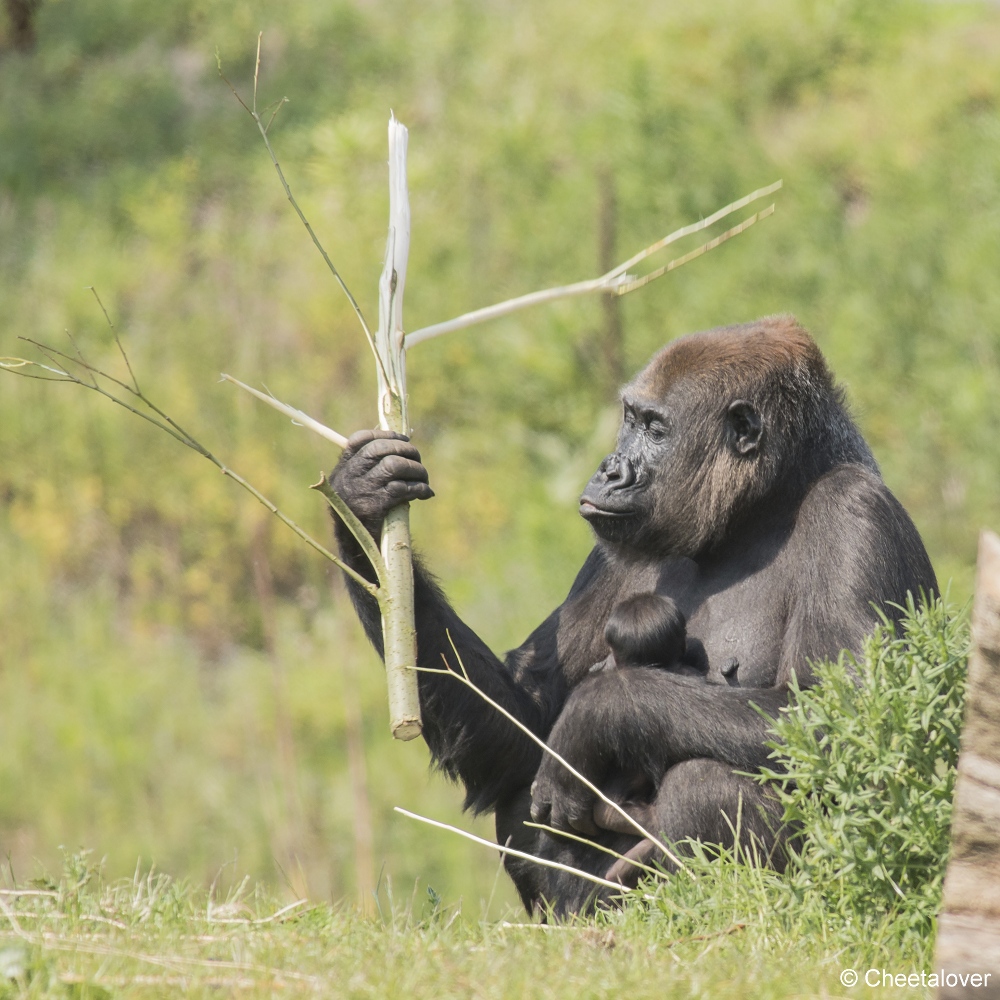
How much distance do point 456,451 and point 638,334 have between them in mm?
2258

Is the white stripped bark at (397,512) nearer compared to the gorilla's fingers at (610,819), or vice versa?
the white stripped bark at (397,512)

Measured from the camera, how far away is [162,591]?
1485cm

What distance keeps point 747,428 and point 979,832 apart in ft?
6.55

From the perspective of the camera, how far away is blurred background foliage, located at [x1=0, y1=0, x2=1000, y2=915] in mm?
12695

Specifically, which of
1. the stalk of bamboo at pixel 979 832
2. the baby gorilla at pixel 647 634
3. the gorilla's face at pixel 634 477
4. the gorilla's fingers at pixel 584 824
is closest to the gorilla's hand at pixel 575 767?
the gorilla's fingers at pixel 584 824

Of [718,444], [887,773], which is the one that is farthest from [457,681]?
[887,773]

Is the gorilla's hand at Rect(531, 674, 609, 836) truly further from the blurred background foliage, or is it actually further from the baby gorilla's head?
the blurred background foliage

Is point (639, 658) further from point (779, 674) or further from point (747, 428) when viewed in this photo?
point (747, 428)

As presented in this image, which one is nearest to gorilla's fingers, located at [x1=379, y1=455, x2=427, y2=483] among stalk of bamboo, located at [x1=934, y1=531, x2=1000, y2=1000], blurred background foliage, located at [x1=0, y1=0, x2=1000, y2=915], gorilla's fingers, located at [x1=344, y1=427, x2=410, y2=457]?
gorilla's fingers, located at [x1=344, y1=427, x2=410, y2=457]

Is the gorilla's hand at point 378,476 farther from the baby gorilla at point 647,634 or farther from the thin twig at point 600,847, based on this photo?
the thin twig at point 600,847

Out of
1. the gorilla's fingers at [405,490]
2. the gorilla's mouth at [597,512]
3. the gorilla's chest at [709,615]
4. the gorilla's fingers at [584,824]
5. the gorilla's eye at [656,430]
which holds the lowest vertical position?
the gorilla's fingers at [584,824]

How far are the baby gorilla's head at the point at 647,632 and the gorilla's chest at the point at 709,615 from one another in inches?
6.1

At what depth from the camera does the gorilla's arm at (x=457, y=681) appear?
4430mm

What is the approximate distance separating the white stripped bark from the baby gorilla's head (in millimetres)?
682
